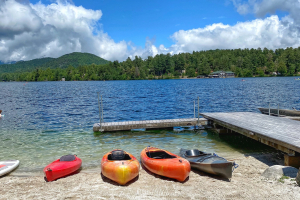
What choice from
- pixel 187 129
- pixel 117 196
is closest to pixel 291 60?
pixel 187 129

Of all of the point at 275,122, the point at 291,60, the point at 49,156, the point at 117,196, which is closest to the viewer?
the point at 117,196

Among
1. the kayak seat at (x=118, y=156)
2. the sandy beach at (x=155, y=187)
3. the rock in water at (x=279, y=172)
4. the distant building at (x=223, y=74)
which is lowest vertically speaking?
the sandy beach at (x=155, y=187)

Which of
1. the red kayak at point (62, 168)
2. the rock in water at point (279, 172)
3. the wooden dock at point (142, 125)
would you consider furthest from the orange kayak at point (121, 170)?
the wooden dock at point (142, 125)

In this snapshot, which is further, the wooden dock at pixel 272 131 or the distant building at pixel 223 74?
the distant building at pixel 223 74

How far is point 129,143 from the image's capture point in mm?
14797

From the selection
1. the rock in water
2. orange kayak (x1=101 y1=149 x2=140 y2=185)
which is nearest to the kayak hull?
the rock in water

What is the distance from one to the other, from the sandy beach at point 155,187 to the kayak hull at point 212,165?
0.27 m

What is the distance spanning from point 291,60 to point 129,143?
666 feet

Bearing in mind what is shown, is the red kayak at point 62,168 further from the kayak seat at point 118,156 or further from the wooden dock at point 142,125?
the wooden dock at point 142,125

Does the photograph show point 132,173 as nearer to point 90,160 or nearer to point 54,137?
point 90,160

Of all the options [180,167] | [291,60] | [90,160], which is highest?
[291,60]

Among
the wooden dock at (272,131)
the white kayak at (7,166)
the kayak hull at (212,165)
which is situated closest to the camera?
the kayak hull at (212,165)

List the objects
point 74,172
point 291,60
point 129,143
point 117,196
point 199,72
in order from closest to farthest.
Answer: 1. point 117,196
2. point 74,172
3. point 129,143
4. point 291,60
5. point 199,72

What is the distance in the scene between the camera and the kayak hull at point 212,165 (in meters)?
8.34
